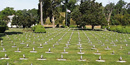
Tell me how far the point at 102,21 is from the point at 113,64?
28418 millimetres

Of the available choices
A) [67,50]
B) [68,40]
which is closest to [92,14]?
[68,40]

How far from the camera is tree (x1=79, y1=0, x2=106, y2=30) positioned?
34125 millimetres

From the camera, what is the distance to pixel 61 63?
711cm

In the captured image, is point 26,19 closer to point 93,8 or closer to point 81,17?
point 81,17

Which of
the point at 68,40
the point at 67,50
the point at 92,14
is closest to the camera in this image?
the point at 67,50

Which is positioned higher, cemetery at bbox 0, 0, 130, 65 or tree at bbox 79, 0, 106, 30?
tree at bbox 79, 0, 106, 30

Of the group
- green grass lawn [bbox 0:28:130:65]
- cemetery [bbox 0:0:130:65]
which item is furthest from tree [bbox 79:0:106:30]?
green grass lawn [bbox 0:28:130:65]

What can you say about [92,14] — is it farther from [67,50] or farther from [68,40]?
[67,50]

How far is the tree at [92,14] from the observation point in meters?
34.1

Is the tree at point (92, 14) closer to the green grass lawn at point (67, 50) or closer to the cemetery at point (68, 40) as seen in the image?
the cemetery at point (68, 40)

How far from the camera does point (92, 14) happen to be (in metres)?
35.0

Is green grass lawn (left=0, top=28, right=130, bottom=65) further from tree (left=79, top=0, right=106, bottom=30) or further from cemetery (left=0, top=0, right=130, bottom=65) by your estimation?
tree (left=79, top=0, right=106, bottom=30)

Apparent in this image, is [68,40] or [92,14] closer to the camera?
[68,40]

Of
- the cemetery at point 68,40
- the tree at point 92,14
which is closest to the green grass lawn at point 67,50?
the cemetery at point 68,40
